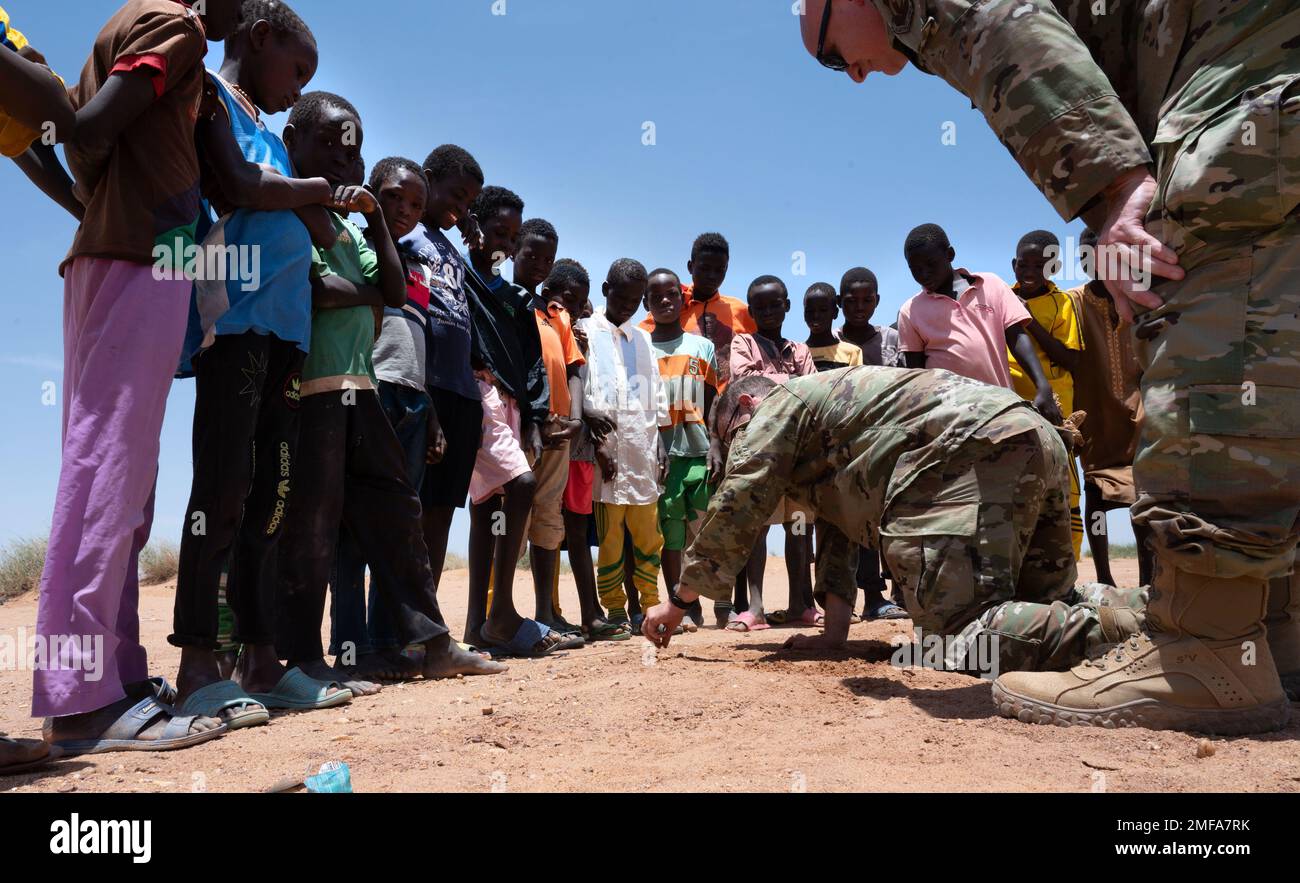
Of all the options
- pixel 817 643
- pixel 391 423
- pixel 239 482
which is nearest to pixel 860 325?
pixel 817 643

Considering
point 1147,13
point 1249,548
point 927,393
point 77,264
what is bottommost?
point 1249,548

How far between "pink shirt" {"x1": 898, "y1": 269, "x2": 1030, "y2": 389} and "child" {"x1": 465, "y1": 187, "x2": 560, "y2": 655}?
2.32 m

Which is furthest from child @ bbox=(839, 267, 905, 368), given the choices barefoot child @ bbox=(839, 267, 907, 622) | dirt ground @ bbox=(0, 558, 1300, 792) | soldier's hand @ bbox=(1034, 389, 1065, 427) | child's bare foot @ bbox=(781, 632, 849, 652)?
dirt ground @ bbox=(0, 558, 1300, 792)

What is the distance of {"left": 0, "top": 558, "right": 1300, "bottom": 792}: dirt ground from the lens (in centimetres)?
197

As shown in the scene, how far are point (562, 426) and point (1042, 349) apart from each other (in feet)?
10.6

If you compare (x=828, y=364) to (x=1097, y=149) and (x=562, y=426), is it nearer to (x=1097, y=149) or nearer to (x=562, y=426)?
(x=562, y=426)

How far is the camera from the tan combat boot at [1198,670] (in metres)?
2.25

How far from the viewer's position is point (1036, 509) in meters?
3.19

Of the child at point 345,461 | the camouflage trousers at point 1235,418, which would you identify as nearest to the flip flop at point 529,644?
the child at point 345,461

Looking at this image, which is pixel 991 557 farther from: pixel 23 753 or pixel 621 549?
pixel 621 549

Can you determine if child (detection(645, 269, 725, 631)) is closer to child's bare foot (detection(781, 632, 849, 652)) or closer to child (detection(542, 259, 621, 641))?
child (detection(542, 259, 621, 641))

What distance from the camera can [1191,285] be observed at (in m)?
2.24

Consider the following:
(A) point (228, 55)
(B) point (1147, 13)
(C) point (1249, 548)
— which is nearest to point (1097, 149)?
(B) point (1147, 13)

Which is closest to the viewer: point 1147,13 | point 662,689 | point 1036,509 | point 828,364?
point 1147,13
